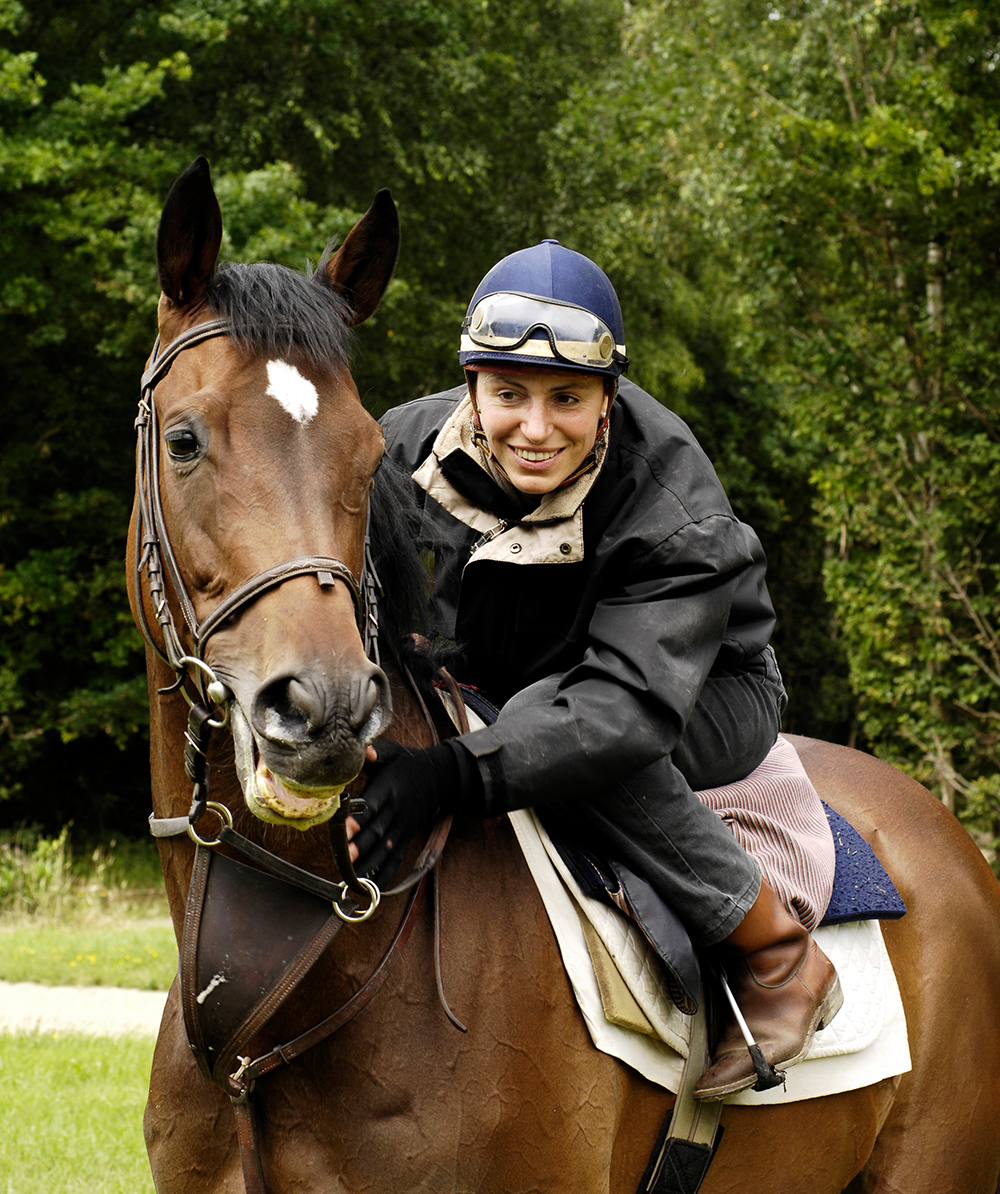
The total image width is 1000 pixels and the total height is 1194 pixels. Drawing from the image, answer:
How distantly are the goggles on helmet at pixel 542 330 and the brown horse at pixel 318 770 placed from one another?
0.26 metres

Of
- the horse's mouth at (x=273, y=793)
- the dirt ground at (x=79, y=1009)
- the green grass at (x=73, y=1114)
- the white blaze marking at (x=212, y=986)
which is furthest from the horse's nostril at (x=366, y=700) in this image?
the dirt ground at (x=79, y=1009)

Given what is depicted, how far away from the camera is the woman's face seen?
2.64 meters

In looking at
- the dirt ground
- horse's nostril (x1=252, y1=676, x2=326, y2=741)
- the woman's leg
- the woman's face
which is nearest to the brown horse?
horse's nostril (x1=252, y1=676, x2=326, y2=741)

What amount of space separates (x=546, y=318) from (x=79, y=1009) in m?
6.94

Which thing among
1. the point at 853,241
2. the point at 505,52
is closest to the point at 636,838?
the point at 853,241

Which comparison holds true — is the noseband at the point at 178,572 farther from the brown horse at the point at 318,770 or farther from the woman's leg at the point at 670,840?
the woman's leg at the point at 670,840

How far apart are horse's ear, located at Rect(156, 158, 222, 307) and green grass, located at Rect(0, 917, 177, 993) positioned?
7.17 meters

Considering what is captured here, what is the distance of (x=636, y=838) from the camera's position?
2561 millimetres

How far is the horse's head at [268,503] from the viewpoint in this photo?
1.81m

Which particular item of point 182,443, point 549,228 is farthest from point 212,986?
point 549,228

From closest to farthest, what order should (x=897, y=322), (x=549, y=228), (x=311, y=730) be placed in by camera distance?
(x=311, y=730)
(x=897, y=322)
(x=549, y=228)

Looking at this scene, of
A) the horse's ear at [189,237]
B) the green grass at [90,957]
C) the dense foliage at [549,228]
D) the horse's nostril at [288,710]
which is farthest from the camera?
the dense foliage at [549,228]

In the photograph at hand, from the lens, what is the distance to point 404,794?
2.17m

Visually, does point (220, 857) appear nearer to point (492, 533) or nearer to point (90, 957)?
point (492, 533)
